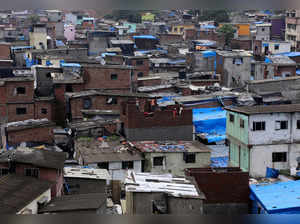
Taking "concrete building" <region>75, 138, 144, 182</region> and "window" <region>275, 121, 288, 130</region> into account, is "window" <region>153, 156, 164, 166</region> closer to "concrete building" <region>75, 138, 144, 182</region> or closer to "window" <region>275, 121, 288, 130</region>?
"concrete building" <region>75, 138, 144, 182</region>

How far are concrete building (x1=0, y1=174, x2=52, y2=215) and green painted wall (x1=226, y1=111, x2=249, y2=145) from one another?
3.82 metres

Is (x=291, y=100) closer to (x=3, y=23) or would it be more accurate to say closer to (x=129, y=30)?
(x=129, y=30)

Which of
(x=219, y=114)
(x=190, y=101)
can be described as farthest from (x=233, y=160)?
(x=190, y=101)

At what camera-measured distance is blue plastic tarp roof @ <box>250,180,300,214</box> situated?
18.3 feet

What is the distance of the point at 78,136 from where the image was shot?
411 inches

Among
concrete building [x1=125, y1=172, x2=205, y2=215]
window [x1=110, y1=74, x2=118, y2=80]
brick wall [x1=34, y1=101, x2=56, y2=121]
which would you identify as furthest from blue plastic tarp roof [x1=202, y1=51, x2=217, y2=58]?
concrete building [x1=125, y1=172, x2=205, y2=215]

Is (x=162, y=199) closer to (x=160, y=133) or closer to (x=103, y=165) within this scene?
(x=103, y=165)

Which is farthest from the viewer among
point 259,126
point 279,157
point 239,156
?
point 239,156

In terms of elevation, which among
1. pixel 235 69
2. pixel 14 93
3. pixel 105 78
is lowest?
pixel 14 93

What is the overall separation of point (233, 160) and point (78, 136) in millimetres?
3325

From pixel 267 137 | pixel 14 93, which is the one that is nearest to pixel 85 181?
pixel 267 137

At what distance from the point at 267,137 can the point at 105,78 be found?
602 centimetres

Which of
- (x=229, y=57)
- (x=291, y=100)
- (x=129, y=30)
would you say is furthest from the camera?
(x=129, y=30)

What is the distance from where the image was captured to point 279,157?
906cm
